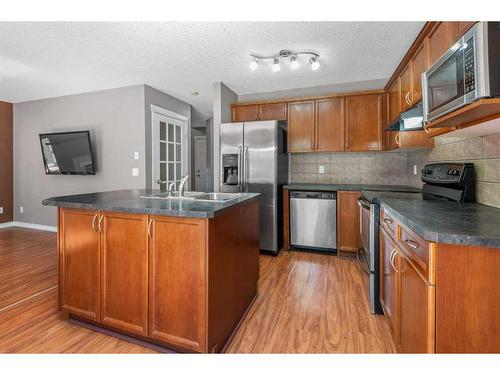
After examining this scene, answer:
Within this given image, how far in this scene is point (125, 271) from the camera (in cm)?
161

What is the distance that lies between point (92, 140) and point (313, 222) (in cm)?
374

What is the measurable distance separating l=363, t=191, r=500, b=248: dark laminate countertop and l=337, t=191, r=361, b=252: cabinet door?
59.1 inches

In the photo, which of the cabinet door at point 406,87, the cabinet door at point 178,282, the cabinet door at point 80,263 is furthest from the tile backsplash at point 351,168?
the cabinet door at point 80,263

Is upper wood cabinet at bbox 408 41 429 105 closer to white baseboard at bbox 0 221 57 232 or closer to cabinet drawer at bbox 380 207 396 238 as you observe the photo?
cabinet drawer at bbox 380 207 396 238

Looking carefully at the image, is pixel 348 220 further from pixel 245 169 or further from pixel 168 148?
pixel 168 148

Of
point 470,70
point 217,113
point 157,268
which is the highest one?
point 217,113

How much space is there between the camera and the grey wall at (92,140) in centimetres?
392

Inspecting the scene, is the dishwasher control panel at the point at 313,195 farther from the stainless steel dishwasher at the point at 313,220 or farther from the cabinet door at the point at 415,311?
the cabinet door at the point at 415,311

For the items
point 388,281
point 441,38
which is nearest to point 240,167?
point 388,281

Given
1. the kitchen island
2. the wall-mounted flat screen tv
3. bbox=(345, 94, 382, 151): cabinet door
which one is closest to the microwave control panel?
the kitchen island

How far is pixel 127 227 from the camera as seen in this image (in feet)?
5.21

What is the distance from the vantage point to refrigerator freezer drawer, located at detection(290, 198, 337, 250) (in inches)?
132

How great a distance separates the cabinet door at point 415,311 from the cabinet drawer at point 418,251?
0.03m

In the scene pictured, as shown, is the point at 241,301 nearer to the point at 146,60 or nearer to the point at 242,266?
the point at 242,266
